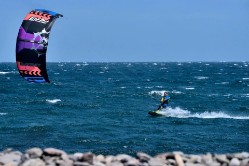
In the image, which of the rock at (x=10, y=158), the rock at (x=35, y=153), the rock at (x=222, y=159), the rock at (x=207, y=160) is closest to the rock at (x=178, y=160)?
the rock at (x=207, y=160)

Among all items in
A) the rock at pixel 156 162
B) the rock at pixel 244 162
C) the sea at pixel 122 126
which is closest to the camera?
the rock at pixel 156 162

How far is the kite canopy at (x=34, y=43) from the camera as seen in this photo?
1823 centimetres

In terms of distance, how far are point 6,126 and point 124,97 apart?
30375 mm

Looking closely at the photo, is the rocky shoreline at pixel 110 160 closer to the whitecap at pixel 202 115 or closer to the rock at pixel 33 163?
the rock at pixel 33 163

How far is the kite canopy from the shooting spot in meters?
18.2

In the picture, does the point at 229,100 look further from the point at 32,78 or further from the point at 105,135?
the point at 32,78

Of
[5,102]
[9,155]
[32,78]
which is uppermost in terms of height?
[32,78]

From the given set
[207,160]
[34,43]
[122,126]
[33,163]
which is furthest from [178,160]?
[122,126]

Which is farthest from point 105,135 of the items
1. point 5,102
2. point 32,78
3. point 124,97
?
point 124,97

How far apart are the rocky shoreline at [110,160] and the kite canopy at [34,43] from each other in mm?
6816

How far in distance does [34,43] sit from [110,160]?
8.11 m

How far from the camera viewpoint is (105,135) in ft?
115

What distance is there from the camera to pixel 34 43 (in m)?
18.4

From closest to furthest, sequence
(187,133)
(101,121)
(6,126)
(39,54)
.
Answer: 1. (39,54)
2. (187,133)
3. (6,126)
4. (101,121)
